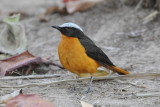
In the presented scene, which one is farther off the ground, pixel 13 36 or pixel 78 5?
pixel 78 5

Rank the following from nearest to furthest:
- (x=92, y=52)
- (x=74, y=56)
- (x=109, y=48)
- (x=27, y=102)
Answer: (x=27, y=102) < (x=74, y=56) < (x=92, y=52) < (x=109, y=48)

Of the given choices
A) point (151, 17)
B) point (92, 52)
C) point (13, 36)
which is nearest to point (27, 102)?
point (92, 52)

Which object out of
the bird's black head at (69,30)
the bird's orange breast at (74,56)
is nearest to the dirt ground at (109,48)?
the bird's orange breast at (74,56)

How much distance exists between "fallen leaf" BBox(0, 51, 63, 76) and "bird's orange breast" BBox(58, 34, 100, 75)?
95 cm

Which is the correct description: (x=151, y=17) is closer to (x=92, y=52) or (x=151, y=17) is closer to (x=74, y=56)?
(x=92, y=52)

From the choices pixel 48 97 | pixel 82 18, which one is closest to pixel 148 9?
pixel 82 18

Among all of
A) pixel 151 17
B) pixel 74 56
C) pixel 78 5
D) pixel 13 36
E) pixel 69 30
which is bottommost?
pixel 74 56

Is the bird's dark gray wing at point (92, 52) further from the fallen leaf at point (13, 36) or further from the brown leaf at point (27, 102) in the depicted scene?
the fallen leaf at point (13, 36)

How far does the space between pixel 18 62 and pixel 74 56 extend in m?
1.31

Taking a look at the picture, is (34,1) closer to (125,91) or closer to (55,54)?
(55,54)

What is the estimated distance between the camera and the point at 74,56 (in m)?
4.02

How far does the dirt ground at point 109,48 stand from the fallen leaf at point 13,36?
485mm

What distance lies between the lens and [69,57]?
159 inches

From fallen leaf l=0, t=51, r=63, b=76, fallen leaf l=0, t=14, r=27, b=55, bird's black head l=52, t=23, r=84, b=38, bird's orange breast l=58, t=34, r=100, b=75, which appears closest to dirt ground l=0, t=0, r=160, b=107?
fallen leaf l=0, t=51, r=63, b=76
